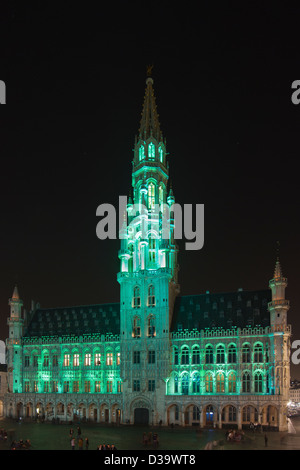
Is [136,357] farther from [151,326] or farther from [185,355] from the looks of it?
[185,355]

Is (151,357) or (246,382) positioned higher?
(151,357)

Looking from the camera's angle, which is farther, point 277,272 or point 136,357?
point 136,357

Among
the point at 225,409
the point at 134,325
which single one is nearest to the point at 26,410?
the point at 134,325

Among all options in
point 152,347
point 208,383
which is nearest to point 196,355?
point 208,383

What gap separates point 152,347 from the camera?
8900cm

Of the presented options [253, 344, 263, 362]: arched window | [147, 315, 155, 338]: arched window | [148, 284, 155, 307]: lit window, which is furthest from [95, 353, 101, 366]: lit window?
[253, 344, 263, 362]: arched window

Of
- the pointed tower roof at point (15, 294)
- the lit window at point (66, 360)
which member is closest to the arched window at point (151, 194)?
the lit window at point (66, 360)

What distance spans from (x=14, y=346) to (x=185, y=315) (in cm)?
3457

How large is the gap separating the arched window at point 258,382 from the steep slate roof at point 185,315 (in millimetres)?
7683

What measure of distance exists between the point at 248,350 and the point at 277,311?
7751 millimetres

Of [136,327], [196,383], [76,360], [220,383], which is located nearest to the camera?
[220,383]

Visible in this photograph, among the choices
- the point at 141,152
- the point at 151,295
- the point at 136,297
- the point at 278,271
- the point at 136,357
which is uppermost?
the point at 141,152

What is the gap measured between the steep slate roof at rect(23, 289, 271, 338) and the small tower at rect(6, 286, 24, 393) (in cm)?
226
